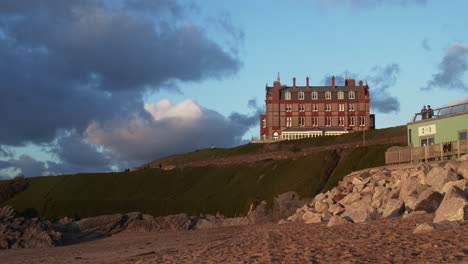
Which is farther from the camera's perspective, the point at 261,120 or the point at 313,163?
the point at 261,120

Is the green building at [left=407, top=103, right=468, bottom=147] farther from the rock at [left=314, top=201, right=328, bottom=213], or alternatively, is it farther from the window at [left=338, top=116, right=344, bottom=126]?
the window at [left=338, top=116, right=344, bottom=126]

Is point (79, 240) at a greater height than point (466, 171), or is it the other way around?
point (466, 171)

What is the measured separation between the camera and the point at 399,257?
11062 millimetres

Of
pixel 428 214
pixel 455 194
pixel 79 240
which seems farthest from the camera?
pixel 79 240

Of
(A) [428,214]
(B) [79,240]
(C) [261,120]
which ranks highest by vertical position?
(C) [261,120]

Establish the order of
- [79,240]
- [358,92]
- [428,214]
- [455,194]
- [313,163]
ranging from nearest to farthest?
1. [455,194]
2. [428,214]
3. [79,240]
4. [313,163]
5. [358,92]

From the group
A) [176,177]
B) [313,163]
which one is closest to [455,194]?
[313,163]

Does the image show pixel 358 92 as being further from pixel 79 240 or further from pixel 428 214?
pixel 428 214

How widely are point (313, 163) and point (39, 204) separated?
31370mm

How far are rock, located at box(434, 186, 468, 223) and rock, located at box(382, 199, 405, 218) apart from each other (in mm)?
3936

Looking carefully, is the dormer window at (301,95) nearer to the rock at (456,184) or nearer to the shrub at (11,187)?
the shrub at (11,187)

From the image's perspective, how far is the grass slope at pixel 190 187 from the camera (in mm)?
44166

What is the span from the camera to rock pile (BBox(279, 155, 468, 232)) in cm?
1538

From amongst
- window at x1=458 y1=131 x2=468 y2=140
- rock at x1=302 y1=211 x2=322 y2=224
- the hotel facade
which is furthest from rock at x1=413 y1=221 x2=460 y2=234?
the hotel facade
